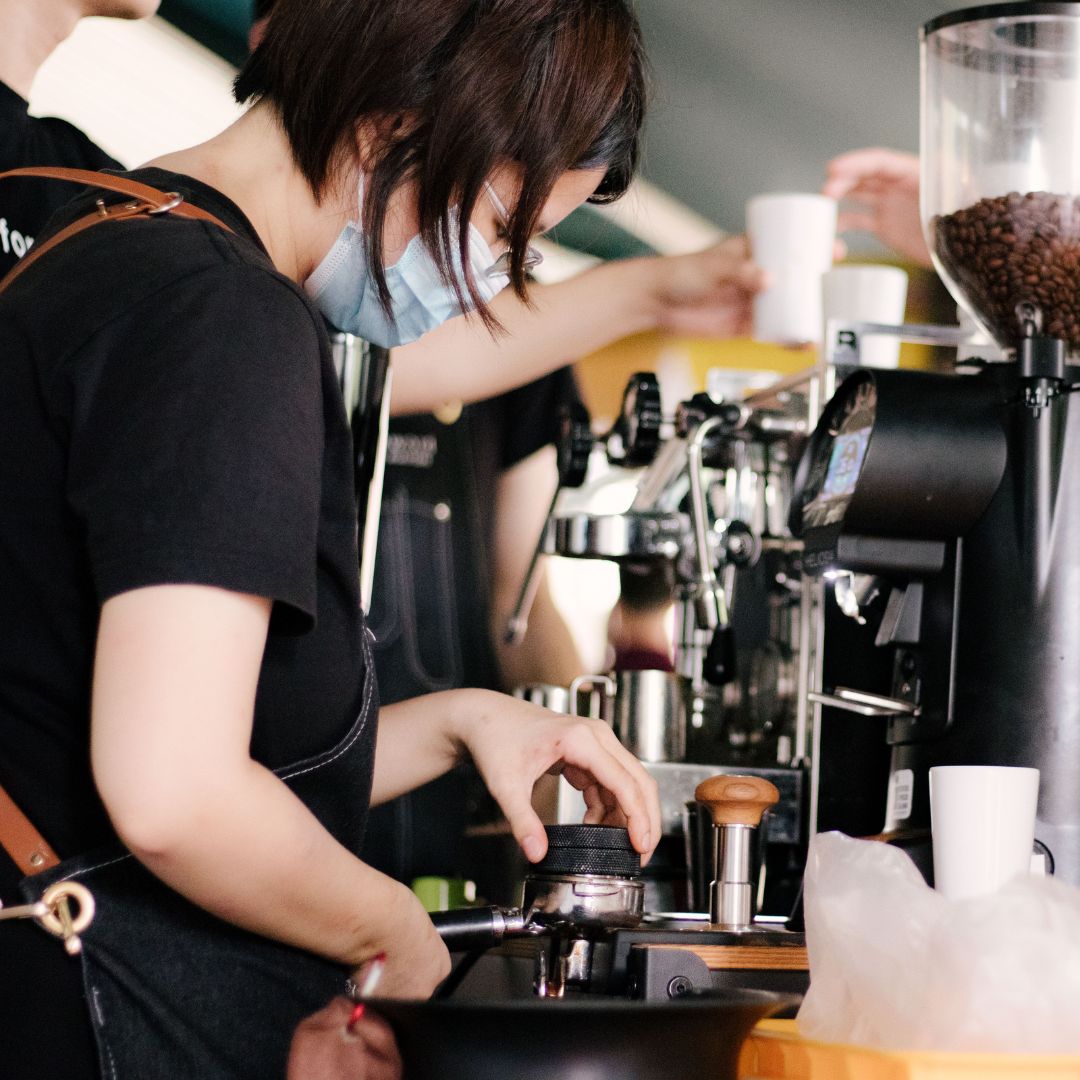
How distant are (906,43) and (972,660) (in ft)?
6.93

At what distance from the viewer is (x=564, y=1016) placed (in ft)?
2.34

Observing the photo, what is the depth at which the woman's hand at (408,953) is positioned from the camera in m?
0.86

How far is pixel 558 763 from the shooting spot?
111 cm

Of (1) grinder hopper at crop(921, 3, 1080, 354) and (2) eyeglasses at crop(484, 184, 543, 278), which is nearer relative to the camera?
(2) eyeglasses at crop(484, 184, 543, 278)

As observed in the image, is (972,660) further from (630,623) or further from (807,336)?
(807,336)

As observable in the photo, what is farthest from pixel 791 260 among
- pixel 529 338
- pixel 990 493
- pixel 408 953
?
pixel 408 953

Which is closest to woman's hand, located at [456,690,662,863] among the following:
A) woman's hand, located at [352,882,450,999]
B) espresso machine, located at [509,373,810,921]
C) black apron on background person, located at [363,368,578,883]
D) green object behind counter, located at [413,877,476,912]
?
woman's hand, located at [352,882,450,999]

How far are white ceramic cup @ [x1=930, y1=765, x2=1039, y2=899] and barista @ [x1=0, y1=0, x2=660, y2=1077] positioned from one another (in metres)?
0.21

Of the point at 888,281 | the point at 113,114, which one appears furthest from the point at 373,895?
the point at 113,114

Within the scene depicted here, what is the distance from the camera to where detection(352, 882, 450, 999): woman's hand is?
86cm

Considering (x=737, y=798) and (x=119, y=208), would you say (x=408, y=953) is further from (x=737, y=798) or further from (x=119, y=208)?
(x=119, y=208)

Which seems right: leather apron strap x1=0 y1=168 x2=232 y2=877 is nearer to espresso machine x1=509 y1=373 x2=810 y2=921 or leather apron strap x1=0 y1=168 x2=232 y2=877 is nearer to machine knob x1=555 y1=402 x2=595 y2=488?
espresso machine x1=509 y1=373 x2=810 y2=921

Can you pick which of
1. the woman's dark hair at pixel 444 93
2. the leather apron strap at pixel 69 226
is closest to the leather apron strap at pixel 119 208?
the leather apron strap at pixel 69 226

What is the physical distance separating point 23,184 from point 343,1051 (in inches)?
51.4
